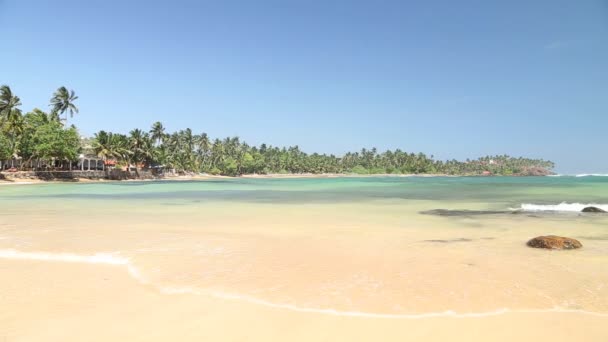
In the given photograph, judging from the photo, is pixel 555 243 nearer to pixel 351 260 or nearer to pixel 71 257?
Result: pixel 351 260

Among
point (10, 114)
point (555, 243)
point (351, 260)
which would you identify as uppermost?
point (10, 114)

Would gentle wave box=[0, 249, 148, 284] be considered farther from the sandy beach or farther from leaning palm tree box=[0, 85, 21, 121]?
Result: leaning palm tree box=[0, 85, 21, 121]

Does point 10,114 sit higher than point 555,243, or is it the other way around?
Answer: point 10,114

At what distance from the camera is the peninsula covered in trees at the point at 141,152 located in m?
62.9

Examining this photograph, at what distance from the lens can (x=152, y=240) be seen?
11523mm

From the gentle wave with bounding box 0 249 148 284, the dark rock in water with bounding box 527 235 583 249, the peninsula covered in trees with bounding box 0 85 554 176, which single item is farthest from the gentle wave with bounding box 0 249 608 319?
the peninsula covered in trees with bounding box 0 85 554 176

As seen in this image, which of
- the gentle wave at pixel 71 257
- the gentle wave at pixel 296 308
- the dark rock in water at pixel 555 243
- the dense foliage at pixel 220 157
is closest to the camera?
the gentle wave at pixel 296 308

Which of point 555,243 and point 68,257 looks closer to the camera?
point 68,257

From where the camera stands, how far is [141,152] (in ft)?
287

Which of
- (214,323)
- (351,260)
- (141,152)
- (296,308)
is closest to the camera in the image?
(214,323)

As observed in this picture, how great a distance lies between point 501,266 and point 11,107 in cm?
7759

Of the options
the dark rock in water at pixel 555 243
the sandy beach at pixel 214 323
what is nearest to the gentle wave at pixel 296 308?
the sandy beach at pixel 214 323

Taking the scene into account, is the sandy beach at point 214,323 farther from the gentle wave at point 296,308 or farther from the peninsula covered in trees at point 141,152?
the peninsula covered in trees at point 141,152

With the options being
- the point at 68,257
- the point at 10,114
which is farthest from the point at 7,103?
the point at 68,257
